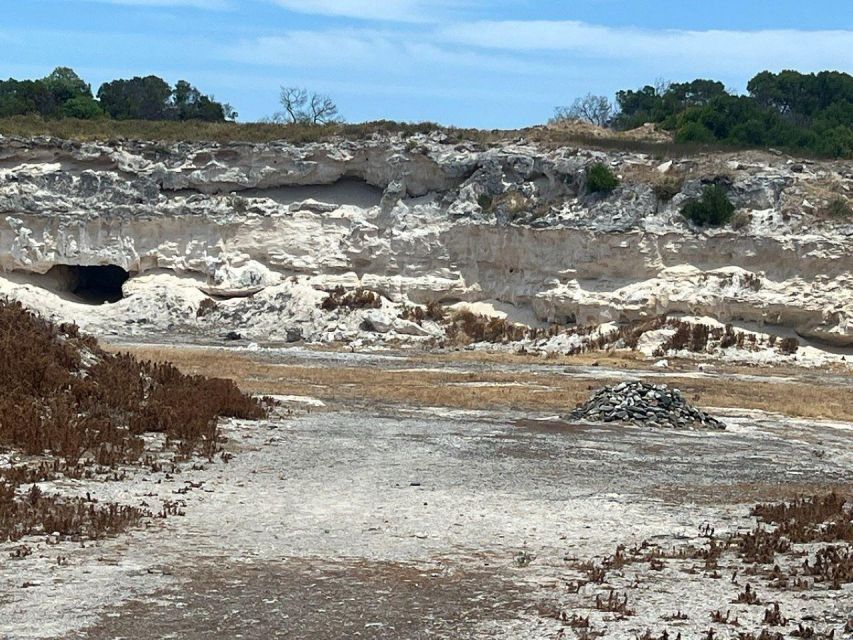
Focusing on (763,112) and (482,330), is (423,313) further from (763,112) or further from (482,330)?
(763,112)

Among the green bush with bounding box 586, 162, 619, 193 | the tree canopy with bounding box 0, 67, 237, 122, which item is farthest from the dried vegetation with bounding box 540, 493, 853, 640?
the tree canopy with bounding box 0, 67, 237, 122

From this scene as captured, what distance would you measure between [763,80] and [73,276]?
55.4 meters

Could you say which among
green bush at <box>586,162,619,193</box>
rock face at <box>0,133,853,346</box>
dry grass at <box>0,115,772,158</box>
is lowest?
rock face at <box>0,133,853,346</box>

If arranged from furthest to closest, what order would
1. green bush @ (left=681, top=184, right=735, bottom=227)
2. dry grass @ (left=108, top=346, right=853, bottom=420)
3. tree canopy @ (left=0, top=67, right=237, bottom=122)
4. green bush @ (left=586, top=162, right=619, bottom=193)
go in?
tree canopy @ (left=0, top=67, right=237, bottom=122) → green bush @ (left=586, top=162, right=619, bottom=193) → green bush @ (left=681, top=184, right=735, bottom=227) → dry grass @ (left=108, top=346, right=853, bottom=420)

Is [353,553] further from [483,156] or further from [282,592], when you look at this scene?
[483,156]

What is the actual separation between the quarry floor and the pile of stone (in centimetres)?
77

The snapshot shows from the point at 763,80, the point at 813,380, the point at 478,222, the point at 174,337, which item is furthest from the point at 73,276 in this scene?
the point at 763,80

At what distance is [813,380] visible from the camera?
37312mm

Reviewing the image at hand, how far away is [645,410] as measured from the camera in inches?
973

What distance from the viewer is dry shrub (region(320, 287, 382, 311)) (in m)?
50.3

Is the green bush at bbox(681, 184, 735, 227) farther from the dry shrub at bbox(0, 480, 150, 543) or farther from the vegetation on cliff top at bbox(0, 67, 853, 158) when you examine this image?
the dry shrub at bbox(0, 480, 150, 543)

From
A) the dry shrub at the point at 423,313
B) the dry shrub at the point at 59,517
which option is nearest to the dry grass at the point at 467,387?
the dry shrub at the point at 423,313

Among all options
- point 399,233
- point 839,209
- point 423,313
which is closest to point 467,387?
point 423,313

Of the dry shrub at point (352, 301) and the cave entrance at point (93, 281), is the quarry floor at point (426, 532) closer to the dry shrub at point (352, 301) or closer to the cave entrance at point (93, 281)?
the dry shrub at point (352, 301)
